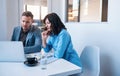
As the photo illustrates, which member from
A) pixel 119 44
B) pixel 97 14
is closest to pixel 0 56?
pixel 119 44

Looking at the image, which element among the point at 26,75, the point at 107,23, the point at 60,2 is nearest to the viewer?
the point at 26,75

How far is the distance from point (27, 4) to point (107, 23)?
60.1 inches

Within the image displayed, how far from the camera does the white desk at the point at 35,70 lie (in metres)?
1.21

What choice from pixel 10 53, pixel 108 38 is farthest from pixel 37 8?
pixel 10 53

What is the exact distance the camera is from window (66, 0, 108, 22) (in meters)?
2.44

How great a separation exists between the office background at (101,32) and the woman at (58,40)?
554mm

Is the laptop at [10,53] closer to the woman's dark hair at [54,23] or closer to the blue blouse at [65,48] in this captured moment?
the blue blouse at [65,48]

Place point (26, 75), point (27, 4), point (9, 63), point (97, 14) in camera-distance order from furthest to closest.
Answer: point (27, 4)
point (97, 14)
point (9, 63)
point (26, 75)

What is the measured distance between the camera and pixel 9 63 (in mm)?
1478

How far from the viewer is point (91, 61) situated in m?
1.98

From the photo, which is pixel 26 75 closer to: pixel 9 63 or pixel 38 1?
pixel 9 63

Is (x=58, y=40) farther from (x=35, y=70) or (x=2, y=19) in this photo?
(x=2, y=19)

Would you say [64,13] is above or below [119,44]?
above

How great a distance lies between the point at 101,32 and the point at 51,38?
0.73 m
